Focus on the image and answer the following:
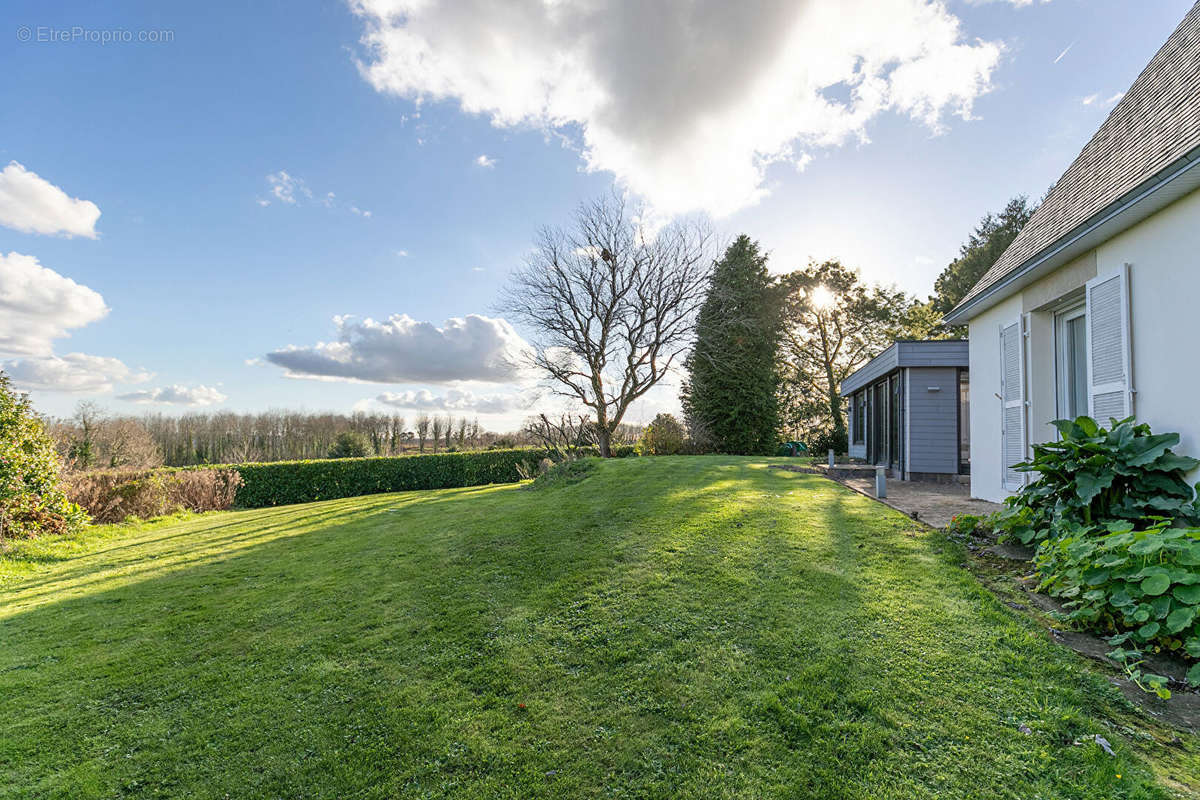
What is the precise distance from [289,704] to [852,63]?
11.1m

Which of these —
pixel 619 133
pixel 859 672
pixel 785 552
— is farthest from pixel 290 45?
pixel 859 672

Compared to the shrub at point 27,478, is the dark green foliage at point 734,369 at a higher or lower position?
higher

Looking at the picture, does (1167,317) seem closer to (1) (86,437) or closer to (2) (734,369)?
(2) (734,369)

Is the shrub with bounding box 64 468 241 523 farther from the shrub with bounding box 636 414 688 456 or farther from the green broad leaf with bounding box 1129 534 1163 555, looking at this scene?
the green broad leaf with bounding box 1129 534 1163 555

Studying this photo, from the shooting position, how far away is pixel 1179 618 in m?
2.57

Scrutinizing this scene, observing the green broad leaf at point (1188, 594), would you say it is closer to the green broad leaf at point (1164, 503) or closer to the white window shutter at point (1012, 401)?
the green broad leaf at point (1164, 503)

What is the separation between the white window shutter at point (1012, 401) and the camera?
20.2 ft

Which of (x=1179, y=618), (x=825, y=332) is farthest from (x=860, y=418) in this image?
(x=1179, y=618)

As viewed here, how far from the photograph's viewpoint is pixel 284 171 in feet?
30.2

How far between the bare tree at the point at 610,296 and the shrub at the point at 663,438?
1581mm

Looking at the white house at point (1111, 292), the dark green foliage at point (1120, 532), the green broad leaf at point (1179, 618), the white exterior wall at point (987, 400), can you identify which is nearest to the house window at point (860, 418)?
the white exterior wall at point (987, 400)

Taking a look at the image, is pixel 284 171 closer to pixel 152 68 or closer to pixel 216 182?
pixel 216 182

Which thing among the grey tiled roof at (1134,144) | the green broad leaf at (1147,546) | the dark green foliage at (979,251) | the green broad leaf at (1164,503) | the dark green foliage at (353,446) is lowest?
the dark green foliage at (353,446)

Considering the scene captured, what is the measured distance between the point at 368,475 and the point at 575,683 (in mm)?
15324
